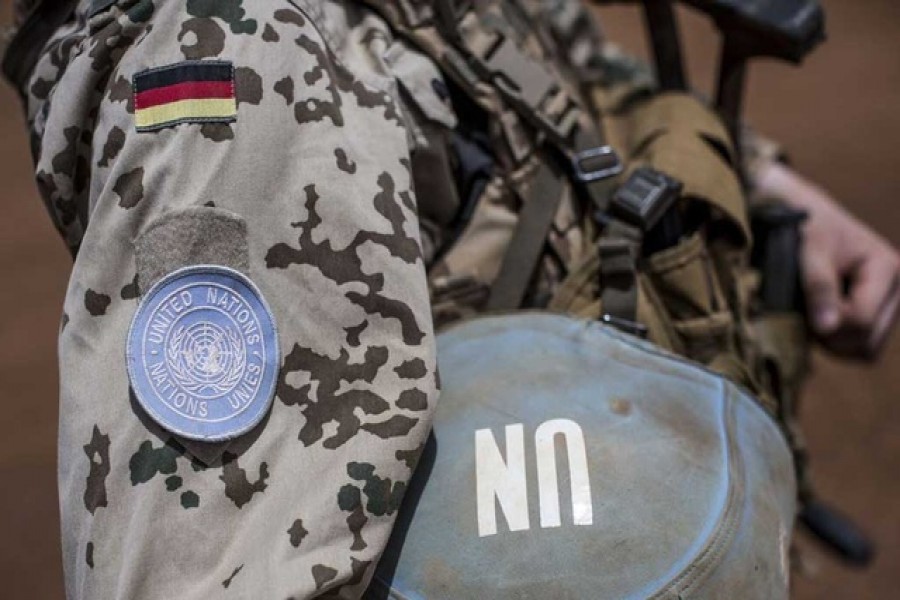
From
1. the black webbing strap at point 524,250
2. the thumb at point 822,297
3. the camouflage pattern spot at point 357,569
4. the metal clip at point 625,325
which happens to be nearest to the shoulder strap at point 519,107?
the black webbing strap at point 524,250

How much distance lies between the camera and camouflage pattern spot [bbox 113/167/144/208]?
93cm

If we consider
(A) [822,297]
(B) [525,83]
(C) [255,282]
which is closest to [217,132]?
(C) [255,282]

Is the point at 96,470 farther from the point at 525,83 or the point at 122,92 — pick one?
the point at 525,83

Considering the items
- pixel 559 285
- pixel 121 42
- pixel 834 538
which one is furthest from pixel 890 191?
pixel 121 42

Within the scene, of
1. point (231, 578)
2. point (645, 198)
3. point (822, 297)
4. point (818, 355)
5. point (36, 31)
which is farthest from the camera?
point (818, 355)

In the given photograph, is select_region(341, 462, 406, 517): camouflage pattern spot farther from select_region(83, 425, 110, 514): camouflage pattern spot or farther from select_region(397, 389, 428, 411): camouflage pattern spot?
select_region(83, 425, 110, 514): camouflage pattern spot

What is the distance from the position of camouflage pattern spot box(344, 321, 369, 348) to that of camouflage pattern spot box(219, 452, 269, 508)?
14 centimetres

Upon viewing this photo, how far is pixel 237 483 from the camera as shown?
3.02 feet

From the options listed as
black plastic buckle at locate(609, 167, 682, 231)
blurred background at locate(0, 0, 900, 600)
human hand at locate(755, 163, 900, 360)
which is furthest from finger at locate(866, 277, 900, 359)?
black plastic buckle at locate(609, 167, 682, 231)

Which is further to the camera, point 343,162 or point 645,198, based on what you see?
point 645,198

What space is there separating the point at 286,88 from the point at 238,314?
0.22 metres

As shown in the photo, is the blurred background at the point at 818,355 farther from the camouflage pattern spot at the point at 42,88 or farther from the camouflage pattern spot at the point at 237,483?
the camouflage pattern spot at the point at 42,88

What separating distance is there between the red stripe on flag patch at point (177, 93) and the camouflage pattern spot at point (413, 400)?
32cm

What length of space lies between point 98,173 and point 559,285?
585 millimetres
